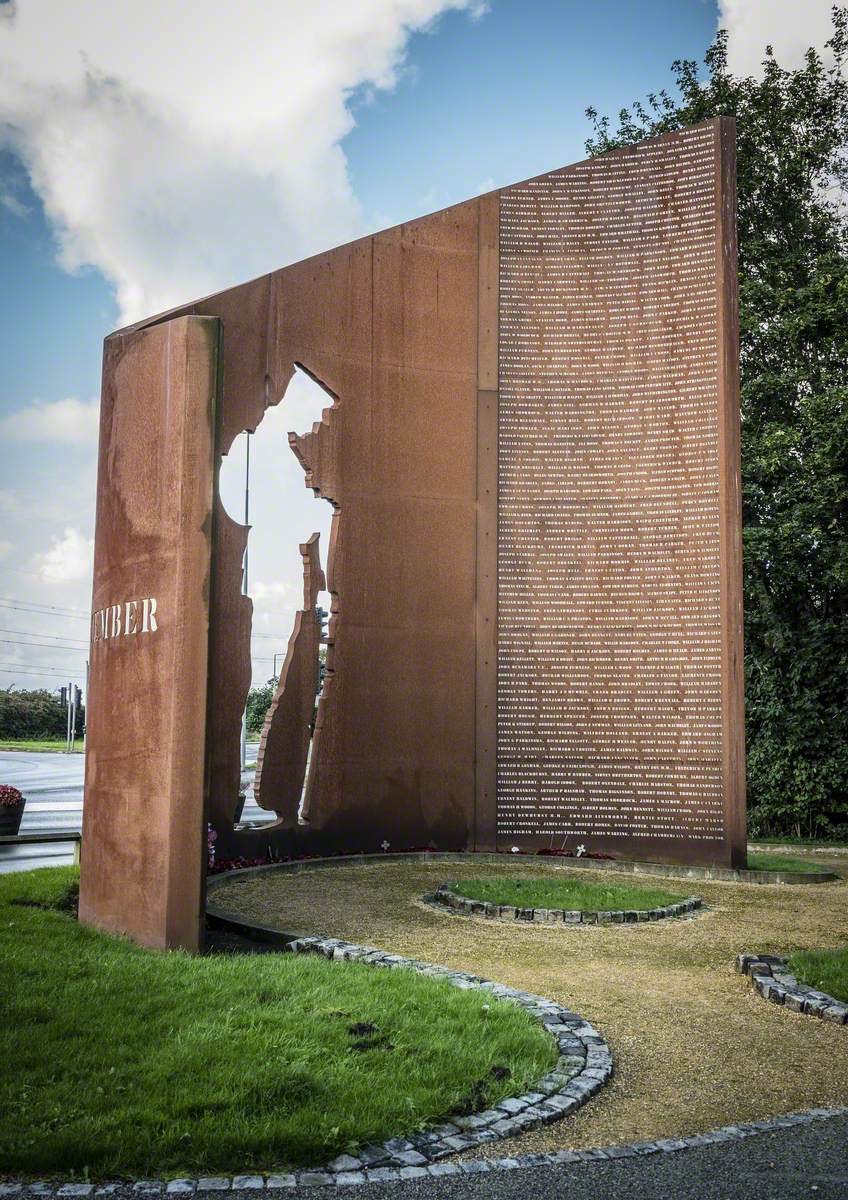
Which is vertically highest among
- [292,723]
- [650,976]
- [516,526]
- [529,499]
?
[529,499]

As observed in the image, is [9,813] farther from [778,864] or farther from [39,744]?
[39,744]

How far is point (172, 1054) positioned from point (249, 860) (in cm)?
681

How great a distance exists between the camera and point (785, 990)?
19.2ft

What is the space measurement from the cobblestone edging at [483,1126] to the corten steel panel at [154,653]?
214 centimetres

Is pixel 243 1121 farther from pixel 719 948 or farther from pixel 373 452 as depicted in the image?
pixel 373 452

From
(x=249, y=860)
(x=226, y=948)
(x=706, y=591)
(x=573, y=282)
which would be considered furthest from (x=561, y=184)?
(x=226, y=948)

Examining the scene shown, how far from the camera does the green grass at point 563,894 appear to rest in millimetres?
8672

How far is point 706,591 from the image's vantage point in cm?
1216

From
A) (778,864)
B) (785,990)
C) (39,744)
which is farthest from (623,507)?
(39,744)

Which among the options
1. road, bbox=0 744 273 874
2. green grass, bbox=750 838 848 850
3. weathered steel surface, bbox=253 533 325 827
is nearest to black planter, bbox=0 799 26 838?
road, bbox=0 744 273 874

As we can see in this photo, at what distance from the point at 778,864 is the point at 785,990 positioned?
6527 millimetres

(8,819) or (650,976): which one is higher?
(8,819)

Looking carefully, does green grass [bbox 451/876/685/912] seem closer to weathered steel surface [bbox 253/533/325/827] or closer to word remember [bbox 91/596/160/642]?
weathered steel surface [bbox 253/533/325/827]

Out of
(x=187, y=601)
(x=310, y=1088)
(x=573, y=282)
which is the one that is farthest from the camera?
(x=573, y=282)
